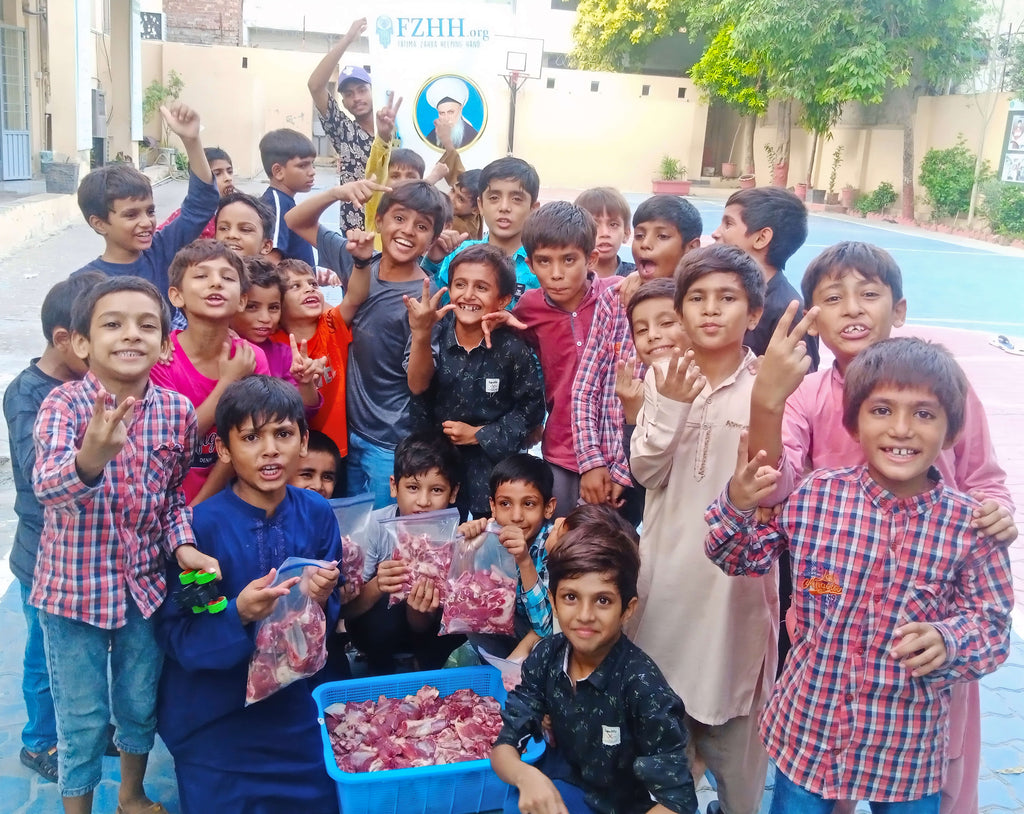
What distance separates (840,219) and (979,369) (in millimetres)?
15434

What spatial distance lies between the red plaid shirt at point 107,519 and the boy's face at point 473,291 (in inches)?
41.8

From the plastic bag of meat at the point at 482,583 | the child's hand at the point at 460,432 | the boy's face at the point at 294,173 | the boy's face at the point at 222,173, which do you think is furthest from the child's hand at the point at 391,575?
the boy's face at the point at 222,173

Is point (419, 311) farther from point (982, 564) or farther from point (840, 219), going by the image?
point (840, 219)

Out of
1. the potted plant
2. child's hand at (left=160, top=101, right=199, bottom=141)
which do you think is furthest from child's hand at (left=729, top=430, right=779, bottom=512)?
the potted plant

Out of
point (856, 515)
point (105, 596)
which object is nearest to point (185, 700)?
point (105, 596)

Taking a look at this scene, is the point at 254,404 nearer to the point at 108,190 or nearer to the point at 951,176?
the point at 108,190

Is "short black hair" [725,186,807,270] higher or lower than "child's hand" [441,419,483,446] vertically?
higher

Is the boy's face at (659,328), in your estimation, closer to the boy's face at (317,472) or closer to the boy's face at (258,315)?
the boy's face at (317,472)

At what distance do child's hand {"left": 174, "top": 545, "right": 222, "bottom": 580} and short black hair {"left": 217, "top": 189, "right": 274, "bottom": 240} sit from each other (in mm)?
1668

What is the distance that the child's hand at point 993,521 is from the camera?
1882 millimetres

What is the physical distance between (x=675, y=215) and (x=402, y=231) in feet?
3.25

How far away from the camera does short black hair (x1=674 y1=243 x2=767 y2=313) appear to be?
2.37 meters

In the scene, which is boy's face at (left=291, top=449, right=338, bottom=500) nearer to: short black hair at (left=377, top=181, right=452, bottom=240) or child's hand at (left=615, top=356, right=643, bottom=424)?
short black hair at (left=377, top=181, right=452, bottom=240)

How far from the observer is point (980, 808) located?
2811 mm
